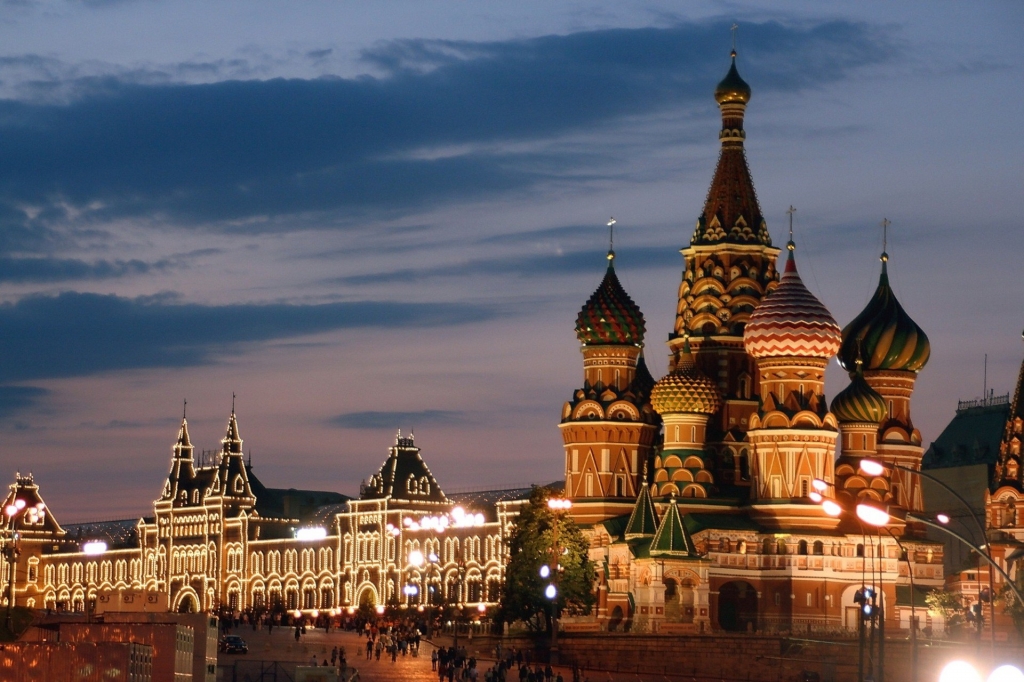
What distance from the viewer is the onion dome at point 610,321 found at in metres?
100

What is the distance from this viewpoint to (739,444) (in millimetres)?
98875

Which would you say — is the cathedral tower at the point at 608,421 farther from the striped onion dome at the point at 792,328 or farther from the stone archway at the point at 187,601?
the stone archway at the point at 187,601

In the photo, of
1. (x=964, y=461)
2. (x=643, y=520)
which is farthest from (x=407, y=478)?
(x=643, y=520)

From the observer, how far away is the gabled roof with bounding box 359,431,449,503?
5335 inches

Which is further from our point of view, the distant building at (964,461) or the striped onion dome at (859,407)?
the distant building at (964,461)

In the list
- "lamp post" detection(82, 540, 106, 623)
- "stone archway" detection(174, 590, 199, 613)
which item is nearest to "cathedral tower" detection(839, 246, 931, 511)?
"stone archway" detection(174, 590, 199, 613)

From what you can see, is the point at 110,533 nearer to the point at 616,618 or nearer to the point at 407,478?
the point at 407,478

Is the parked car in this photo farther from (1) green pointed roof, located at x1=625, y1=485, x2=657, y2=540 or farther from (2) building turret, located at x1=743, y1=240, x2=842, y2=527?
(2) building turret, located at x1=743, y1=240, x2=842, y2=527

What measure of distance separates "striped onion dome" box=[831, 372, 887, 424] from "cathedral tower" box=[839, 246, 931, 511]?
1.85m

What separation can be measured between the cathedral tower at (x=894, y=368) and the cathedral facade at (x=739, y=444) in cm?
8

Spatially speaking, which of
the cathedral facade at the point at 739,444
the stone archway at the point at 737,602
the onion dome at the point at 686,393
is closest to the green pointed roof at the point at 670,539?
the cathedral facade at the point at 739,444

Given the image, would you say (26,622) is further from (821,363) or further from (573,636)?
(821,363)

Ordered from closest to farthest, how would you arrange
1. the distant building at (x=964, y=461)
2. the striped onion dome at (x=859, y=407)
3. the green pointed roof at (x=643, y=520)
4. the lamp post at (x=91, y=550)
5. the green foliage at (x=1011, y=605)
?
the green foliage at (x=1011, y=605) < the green pointed roof at (x=643, y=520) < the striped onion dome at (x=859, y=407) < the distant building at (x=964, y=461) < the lamp post at (x=91, y=550)

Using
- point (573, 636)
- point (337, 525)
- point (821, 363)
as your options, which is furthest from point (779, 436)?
point (337, 525)
